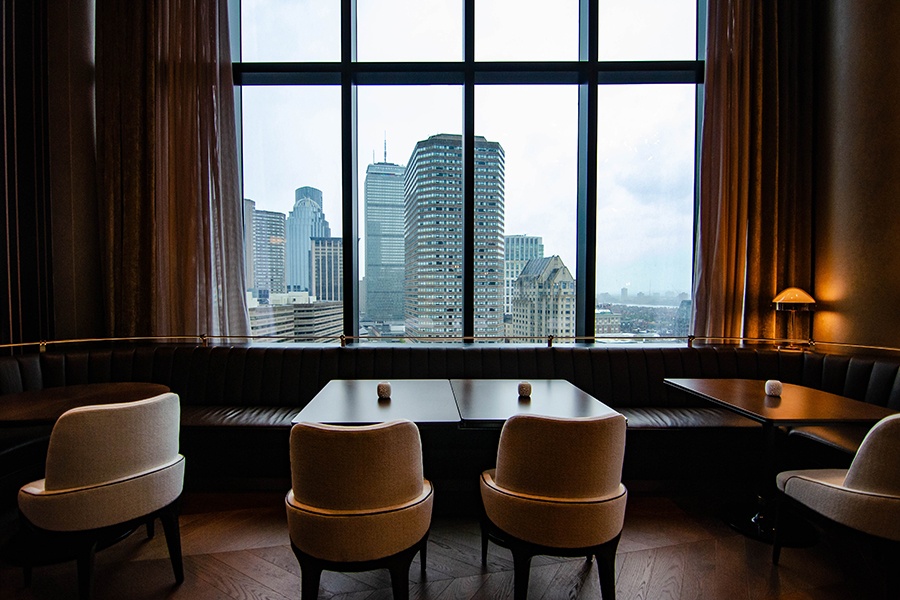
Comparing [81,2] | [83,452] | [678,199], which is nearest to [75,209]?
[81,2]

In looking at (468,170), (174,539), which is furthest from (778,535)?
(468,170)

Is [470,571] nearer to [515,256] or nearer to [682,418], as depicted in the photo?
[682,418]

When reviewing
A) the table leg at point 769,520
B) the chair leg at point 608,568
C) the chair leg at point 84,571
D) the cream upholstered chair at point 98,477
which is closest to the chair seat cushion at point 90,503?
the cream upholstered chair at point 98,477

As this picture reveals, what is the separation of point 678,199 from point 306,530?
3.68 m

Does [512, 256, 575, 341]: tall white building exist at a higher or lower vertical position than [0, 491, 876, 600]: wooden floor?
higher

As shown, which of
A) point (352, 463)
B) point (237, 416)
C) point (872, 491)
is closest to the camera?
point (352, 463)

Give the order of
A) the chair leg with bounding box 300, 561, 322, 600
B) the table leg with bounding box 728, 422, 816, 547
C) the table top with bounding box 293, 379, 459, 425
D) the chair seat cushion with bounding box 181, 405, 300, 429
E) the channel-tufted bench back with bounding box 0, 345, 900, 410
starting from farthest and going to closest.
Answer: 1. the channel-tufted bench back with bounding box 0, 345, 900, 410
2. the chair seat cushion with bounding box 181, 405, 300, 429
3. the table leg with bounding box 728, 422, 816, 547
4. the table top with bounding box 293, 379, 459, 425
5. the chair leg with bounding box 300, 561, 322, 600

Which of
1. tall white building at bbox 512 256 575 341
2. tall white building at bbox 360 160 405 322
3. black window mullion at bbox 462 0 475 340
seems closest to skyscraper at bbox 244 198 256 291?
tall white building at bbox 360 160 405 322

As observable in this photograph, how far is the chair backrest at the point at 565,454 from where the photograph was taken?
1.32 meters

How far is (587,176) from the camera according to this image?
140 inches

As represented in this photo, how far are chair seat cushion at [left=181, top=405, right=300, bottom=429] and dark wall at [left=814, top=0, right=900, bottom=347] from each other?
385 cm

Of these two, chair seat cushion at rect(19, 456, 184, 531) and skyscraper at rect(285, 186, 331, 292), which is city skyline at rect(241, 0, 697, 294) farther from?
chair seat cushion at rect(19, 456, 184, 531)

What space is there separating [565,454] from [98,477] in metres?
1.55

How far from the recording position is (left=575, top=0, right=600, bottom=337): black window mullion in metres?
3.49
